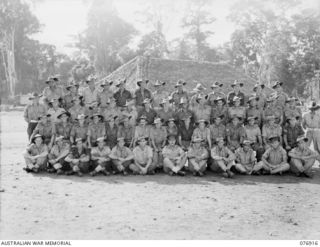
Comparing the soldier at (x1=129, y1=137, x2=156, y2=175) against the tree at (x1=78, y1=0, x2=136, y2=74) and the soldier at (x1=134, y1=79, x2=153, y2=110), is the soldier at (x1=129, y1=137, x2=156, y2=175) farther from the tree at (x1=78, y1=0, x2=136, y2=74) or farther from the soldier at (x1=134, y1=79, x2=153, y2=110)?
the tree at (x1=78, y1=0, x2=136, y2=74)

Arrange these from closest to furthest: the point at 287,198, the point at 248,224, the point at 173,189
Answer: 1. the point at 248,224
2. the point at 287,198
3. the point at 173,189

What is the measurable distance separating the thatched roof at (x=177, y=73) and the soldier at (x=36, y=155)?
9.91 meters

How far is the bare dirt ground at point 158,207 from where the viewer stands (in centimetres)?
552

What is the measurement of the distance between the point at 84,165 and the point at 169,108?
8.55 feet

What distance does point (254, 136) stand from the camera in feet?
33.0

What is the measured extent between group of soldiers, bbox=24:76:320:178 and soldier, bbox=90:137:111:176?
22mm

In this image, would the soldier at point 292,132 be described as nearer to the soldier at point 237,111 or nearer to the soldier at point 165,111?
the soldier at point 237,111

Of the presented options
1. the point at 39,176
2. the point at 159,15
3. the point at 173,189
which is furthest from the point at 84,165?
the point at 159,15

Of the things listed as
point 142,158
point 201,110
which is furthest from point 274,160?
point 142,158

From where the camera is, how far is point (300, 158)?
31.2ft

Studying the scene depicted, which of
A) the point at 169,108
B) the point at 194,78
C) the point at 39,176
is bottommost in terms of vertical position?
the point at 39,176

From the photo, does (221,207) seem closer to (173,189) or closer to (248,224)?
(248,224)

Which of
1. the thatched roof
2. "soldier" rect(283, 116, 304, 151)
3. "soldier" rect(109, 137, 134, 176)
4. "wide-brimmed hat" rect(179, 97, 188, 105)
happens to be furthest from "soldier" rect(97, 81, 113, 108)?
the thatched roof

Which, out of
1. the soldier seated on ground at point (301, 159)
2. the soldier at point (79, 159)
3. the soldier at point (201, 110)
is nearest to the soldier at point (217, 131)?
the soldier at point (201, 110)
